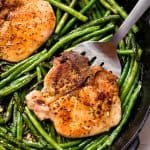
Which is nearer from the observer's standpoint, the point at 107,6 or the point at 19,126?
the point at 19,126

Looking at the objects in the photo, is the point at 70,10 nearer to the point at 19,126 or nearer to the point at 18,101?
the point at 18,101

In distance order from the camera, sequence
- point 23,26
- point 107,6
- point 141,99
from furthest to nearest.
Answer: point 107,6 → point 23,26 → point 141,99

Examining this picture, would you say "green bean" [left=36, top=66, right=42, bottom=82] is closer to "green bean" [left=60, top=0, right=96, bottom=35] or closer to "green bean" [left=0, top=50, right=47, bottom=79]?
"green bean" [left=0, top=50, right=47, bottom=79]

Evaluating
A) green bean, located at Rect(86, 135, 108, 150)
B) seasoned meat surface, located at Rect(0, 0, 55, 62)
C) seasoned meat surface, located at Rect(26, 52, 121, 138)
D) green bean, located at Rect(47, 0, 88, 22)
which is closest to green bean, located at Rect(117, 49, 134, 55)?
seasoned meat surface, located at Rect(26, 52, 121, 138)

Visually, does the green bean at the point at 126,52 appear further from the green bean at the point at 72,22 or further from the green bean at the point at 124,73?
the green bean at the point at 72,22

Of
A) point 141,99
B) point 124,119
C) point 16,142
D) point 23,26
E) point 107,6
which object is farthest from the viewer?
point 107,6

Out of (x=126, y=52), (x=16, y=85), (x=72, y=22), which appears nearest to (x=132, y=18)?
(x=126, y=52)

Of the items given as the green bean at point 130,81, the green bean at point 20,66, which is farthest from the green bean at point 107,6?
the green bean at point 20,66
